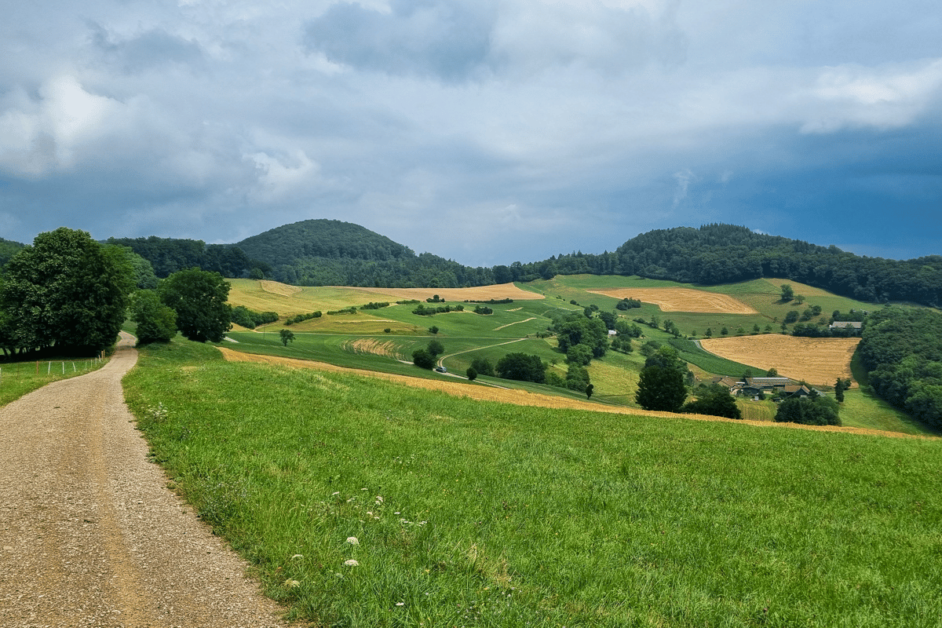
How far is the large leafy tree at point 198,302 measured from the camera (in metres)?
84.3

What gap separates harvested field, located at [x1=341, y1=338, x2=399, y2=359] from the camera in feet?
369

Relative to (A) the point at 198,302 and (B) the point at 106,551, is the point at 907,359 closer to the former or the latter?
(A) the point at 198,302

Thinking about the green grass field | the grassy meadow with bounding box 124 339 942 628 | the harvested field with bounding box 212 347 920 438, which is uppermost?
the grassy meadow with bounding box 124 339 942 628

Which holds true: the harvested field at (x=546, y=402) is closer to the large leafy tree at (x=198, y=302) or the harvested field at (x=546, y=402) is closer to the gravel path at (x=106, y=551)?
the gravel path at (x=106, y=551)

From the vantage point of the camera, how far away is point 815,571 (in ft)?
30.4

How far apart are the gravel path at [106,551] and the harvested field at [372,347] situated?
9880 centimetres

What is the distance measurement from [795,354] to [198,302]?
149 metres

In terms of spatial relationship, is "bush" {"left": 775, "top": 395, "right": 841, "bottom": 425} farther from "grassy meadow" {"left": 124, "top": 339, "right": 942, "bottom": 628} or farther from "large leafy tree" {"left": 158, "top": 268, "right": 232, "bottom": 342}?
"large leafy tree" {"left": 158, "top": 268, "right": 232, "bottom": 342}

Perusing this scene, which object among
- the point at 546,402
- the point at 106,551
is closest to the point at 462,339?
the point at 546,402

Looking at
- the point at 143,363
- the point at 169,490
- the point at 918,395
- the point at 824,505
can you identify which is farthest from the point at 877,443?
the point at 918,395

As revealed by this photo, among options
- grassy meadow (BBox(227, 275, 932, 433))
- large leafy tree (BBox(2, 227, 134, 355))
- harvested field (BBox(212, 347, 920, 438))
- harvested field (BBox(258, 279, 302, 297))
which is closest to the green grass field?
large leafy tree (BBox(2, 227, 134, 355))

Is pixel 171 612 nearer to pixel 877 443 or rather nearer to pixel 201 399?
pixel 201 399

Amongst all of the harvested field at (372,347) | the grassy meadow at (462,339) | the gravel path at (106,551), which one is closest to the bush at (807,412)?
the grassy meadow at (462,339)

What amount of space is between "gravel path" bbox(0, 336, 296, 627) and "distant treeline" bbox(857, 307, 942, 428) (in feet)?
427
